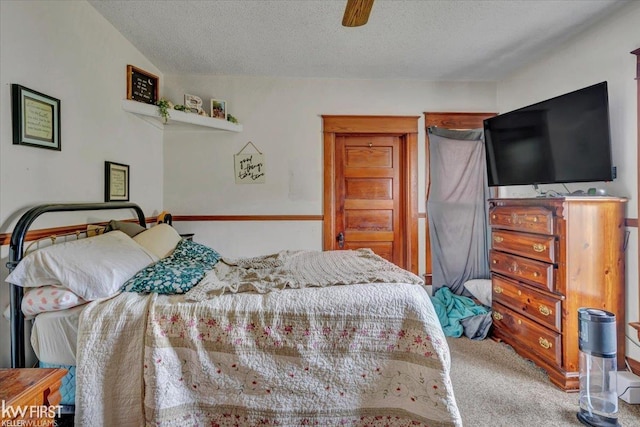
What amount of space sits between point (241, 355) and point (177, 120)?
92.0 inches

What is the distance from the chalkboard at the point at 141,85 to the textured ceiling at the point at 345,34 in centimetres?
22

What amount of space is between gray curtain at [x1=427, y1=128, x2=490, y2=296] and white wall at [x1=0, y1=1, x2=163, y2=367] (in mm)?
2991

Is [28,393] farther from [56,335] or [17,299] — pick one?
[17,299]

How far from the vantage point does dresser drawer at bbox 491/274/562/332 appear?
2.08m

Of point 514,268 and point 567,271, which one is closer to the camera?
point 567,271

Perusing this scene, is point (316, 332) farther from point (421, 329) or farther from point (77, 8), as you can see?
point (77, 8)

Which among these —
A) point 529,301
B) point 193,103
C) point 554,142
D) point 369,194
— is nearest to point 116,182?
point 193,103

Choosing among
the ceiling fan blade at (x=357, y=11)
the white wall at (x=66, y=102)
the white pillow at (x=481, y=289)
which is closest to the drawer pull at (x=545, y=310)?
the white pillow at (x=481, y=289)

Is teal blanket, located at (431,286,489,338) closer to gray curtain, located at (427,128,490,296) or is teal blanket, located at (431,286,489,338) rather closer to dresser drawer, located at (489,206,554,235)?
gray curtain, located at (427,128,490,296)

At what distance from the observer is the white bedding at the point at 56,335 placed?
1.43 meters

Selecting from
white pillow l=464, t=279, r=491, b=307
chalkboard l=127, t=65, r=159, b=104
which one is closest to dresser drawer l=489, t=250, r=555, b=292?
white pillow l=464, t=279, r=491, b=307

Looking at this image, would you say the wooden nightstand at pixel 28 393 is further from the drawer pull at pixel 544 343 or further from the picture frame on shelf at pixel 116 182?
the drawer pull at pixel 544 343

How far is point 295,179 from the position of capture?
3426 millimetres

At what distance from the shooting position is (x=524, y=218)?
232 cm
